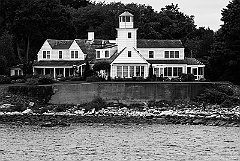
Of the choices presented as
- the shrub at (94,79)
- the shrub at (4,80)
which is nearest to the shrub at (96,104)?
the shrub at (94,79)

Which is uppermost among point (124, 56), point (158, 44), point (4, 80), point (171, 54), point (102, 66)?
point (158, 44)

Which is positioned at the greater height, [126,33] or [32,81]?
[126,33]

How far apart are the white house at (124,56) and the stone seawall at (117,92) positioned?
8327 mm

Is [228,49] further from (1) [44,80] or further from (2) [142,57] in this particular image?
(1) [44,80]

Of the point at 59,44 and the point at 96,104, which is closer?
the point at 96,104

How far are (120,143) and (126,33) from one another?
3627 cm

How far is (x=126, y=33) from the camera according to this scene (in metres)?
78.4

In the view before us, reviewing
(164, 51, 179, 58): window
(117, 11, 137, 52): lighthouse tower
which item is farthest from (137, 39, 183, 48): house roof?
(117, 11, 137, 52): lighthouse tower

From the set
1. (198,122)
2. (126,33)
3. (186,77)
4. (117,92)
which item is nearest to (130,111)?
(117,92)

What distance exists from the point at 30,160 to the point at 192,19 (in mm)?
78186

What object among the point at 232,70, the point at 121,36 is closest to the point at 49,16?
the point at 121,36

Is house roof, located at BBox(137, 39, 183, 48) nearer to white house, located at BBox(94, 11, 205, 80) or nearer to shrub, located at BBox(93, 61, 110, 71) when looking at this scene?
white house, located at BBox(94, 11, 205, 80)

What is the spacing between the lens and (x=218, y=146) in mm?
41312

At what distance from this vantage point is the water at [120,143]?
3747 centimetres
